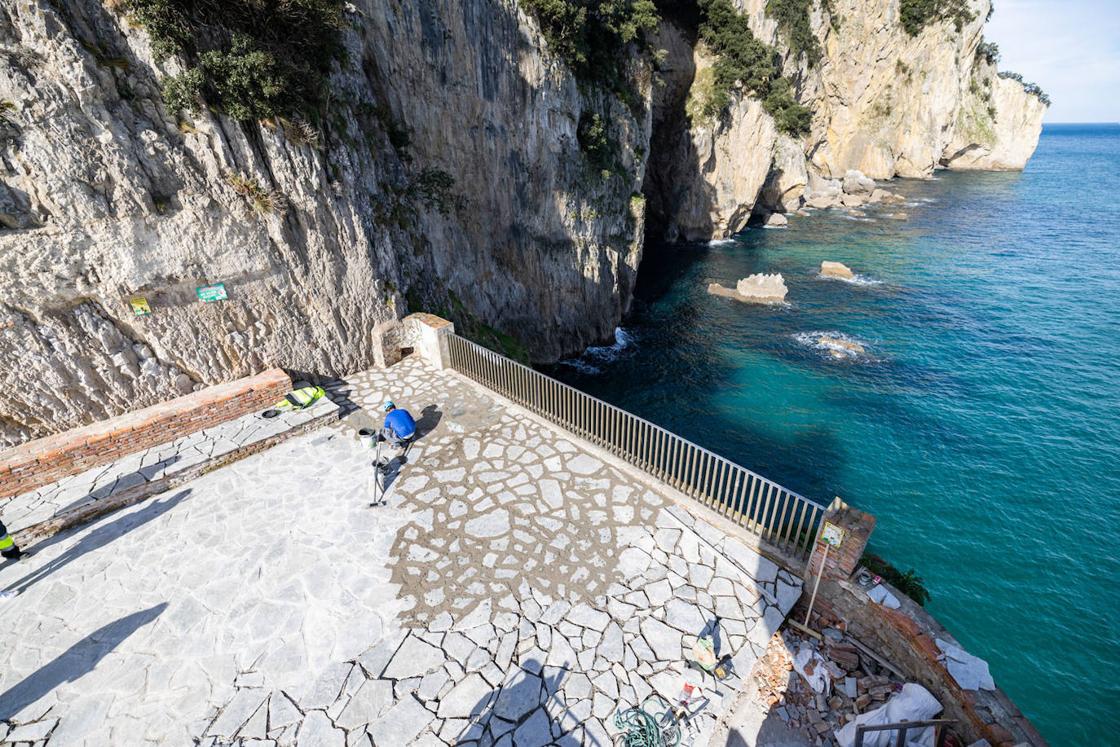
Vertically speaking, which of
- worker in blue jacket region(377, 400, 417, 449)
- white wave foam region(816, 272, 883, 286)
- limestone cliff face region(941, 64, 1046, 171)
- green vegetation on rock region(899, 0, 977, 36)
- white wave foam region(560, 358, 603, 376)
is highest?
green vegetation on rock region(899, 0, 977, 36)

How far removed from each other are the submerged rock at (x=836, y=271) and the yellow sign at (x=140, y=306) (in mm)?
42889

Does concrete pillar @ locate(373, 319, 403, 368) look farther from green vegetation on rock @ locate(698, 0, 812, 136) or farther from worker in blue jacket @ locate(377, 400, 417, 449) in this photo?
green vegetation on rock @ locate(698, 0, 812, 136)

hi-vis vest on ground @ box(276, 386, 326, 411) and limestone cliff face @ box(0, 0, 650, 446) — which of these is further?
hi-vis vest on ground @ box(276, 386, 326, 411)

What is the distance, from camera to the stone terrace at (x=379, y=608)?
5.82 meters

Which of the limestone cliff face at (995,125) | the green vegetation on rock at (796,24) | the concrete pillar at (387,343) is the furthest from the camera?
the limestone cliff face at (995,125)

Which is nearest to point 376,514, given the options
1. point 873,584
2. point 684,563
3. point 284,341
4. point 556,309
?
point 684,563

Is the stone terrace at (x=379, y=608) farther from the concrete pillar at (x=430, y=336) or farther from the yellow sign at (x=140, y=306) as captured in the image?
the concrete pillar at (x=430, y=336)

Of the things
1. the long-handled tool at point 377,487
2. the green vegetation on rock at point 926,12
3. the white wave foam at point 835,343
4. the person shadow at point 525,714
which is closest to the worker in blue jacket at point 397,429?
the long-handled tool at point 377,487

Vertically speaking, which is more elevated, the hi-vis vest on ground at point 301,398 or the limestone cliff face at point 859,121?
the limestone cliff face at point 859,121

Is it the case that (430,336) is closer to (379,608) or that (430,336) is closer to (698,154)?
(379,608)

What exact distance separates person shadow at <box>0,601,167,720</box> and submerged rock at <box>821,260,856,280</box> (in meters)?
44.3

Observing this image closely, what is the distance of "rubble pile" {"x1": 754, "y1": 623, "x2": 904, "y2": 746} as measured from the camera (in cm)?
608

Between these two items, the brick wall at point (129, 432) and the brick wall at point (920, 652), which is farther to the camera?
the brick wall at point (129, 432)

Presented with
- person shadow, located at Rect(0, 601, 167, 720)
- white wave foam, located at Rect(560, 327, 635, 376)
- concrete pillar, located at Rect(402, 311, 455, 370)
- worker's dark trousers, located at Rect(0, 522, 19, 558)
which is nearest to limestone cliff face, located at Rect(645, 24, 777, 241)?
white wave foam, located at Rect(560, 327, 635, 376)
